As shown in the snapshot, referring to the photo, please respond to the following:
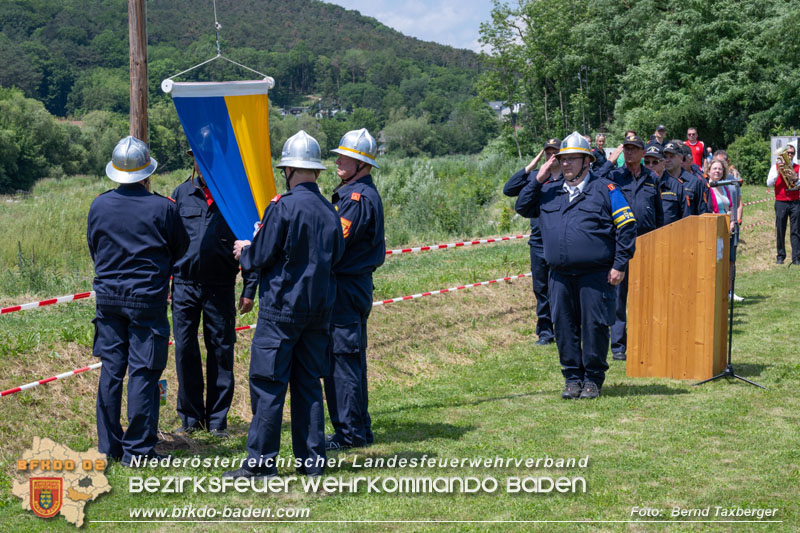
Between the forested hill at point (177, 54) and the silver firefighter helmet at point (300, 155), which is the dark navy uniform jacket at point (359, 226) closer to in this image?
the silver firefighter helmet at point (300, 155)

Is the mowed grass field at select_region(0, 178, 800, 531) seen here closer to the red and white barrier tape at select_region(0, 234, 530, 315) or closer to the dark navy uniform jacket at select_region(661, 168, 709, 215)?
the red and white barrier tape at select_region(0, 234, 530, 315)

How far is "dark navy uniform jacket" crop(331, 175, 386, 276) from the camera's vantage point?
20.6 feet

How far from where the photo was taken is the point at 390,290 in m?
12.5

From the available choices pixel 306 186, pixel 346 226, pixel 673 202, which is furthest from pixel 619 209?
pixel 306 186

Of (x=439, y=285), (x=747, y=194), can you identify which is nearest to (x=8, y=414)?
(x=439, y=285)

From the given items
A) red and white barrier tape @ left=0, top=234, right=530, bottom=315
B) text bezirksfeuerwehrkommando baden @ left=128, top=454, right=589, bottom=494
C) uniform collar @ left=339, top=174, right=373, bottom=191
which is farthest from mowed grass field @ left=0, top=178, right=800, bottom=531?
uniform collar @ left=339, top=174, right=373, bottom=191

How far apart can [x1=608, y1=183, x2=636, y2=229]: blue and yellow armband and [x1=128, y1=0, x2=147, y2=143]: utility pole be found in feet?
14.2

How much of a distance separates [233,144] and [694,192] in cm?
636

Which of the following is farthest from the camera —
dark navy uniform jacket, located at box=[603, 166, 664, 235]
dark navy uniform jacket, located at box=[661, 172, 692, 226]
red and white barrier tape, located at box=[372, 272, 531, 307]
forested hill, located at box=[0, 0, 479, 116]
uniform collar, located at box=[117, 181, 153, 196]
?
forested hill, located at box=[0, 0, 479, 116]

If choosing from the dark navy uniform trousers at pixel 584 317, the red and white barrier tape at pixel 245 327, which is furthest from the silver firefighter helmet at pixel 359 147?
the red and white barrier tape at pixel 245 327

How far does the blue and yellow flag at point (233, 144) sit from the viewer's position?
6.41 metres

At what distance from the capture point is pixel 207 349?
23.4ft

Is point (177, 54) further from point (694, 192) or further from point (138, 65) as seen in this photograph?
point (138, 65)

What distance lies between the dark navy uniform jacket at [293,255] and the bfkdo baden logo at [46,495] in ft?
5.51
